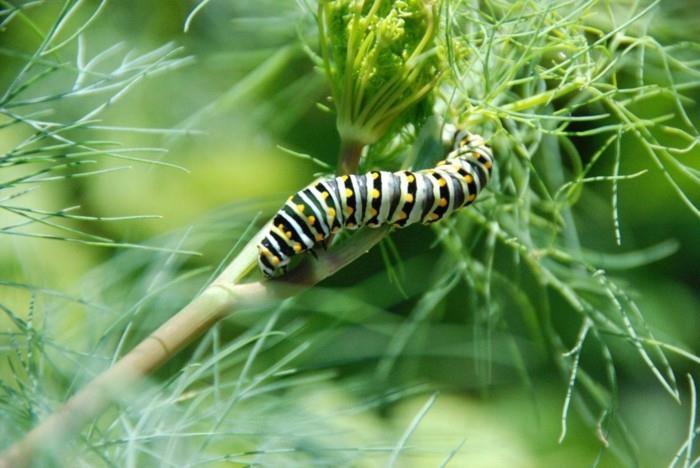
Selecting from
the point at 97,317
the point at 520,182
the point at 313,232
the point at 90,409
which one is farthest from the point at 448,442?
the point at 90,409

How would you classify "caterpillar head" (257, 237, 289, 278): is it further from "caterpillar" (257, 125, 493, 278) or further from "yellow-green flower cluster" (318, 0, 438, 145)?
"yellow-green flower cluster" (318, 0, 438, 145)

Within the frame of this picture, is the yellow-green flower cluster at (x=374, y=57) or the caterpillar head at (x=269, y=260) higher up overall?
the yellow-green flower cluster at (x=374, y=57)

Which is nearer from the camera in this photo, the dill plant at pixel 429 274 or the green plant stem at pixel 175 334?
the green plant stem at pixel 175 334

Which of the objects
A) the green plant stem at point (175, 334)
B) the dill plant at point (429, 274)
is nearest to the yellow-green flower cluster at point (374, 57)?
the dill plant at point (429, 274)

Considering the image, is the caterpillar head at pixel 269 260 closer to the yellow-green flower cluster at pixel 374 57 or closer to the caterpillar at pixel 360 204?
the caterpillar at pixel 360 204

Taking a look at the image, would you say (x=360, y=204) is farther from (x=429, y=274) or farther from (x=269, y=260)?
(x=429, y=274)

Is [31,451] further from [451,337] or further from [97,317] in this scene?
[451,337]

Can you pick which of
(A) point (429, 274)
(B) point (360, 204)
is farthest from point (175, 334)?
(A) point (429, 274)
